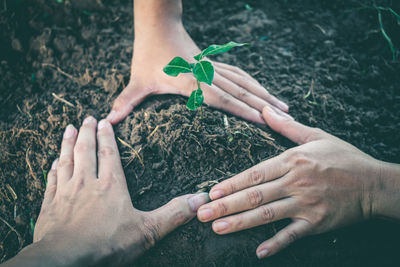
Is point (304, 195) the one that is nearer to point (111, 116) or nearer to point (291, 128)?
point (291, 128)

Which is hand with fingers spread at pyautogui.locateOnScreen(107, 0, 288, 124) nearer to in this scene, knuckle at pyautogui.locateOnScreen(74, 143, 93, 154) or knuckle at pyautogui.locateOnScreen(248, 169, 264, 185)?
knuckle at pyautogui.locateOnScreen(74, 143, 93, 154)

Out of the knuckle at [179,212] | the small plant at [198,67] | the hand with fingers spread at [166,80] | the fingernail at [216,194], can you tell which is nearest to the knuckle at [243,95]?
the hand with fingers spread at [166,80]

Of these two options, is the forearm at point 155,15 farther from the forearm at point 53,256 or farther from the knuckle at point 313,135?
the forearm at point 53,256

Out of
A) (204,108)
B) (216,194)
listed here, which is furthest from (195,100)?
(216,194)

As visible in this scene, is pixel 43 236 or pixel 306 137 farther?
pixel 306 137

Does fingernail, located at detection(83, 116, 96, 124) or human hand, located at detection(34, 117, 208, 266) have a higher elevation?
fingernail, located at detection(83, 116, 96, 124)

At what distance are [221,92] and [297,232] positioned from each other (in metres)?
0.90

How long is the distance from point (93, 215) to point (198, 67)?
2.91ft

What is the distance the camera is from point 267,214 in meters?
1.35

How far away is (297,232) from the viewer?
135 cm

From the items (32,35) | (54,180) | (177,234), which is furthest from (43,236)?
(32,35)

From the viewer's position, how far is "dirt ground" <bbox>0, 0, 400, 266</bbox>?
1.43 meters

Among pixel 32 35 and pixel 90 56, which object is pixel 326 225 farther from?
pixel 32 35

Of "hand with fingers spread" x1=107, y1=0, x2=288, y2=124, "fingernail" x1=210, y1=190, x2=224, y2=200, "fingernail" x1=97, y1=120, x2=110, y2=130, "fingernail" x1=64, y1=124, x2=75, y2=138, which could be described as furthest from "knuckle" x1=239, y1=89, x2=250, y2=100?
"fingernail" x1=64, y1=124, x2=75, y2=138
